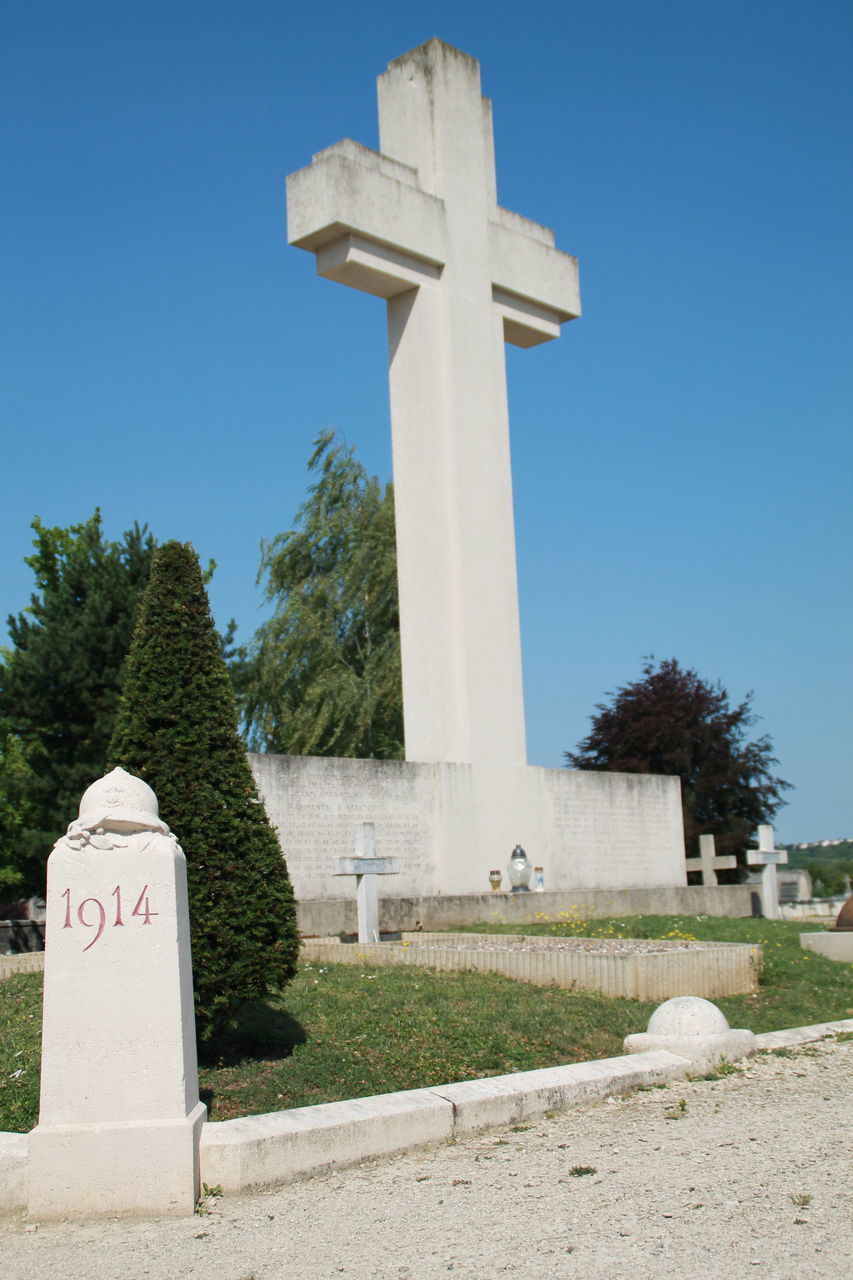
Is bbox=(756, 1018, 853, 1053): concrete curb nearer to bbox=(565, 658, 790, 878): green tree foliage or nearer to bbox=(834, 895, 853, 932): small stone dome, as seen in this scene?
bbox=(834, 895, 853, 932): small stone dome

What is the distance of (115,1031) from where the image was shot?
5359mm

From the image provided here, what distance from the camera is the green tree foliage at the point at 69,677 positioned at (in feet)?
73.2

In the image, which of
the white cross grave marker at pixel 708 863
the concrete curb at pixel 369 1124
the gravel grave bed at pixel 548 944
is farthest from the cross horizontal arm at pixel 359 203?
the concrete curb at pixel 369 1124

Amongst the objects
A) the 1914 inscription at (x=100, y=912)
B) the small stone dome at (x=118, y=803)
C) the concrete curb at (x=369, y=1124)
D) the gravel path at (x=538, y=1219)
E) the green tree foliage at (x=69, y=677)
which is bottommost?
the gravel path at (x=538, y=1219)

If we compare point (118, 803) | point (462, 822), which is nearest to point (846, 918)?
point (462, 822)

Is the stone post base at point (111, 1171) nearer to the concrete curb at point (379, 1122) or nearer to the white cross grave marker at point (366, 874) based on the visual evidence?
the concrete curb at point (379, 1122)

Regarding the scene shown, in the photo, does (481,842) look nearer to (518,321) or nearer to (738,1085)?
(518,321)

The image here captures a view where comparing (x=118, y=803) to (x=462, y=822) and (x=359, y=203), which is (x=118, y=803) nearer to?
(x=462, y=822)

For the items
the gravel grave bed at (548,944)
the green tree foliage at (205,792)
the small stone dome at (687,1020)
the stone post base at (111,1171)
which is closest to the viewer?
the stone post base at (111,1171)

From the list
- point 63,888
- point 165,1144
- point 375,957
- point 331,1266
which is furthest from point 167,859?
point 375,957

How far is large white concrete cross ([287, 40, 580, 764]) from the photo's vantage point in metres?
18.5

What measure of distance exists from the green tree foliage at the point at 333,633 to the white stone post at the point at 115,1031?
24.8 m

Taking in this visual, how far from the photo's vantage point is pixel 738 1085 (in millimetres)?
7473

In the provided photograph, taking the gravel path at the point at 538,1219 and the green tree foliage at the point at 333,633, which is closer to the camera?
the gravel path at the point at 538,1219
